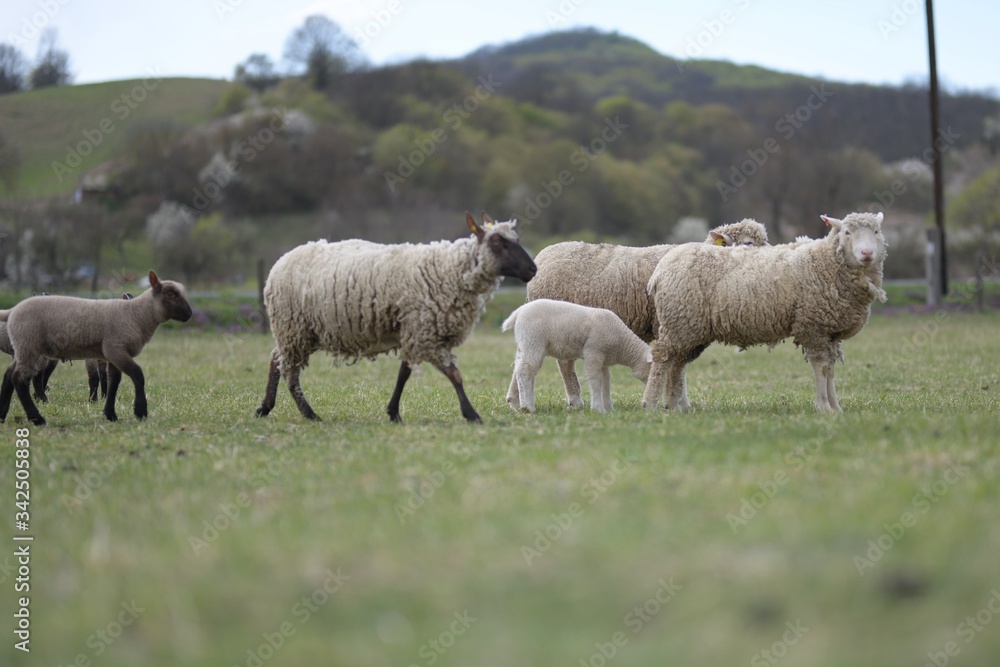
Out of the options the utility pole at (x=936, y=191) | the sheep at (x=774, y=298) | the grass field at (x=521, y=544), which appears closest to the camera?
the grass field at (x=521, y=544)

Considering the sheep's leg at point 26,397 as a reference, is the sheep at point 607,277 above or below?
above

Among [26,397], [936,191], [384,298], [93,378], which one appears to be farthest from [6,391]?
[936,191]

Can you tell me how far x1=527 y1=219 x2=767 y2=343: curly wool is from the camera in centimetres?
1229

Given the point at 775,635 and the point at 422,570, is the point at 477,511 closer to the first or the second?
the point at 422,570

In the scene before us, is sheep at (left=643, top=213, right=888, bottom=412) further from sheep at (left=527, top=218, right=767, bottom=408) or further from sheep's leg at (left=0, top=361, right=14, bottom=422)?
sheep's leg at (left=0, top=361, right=14, bottom=422)

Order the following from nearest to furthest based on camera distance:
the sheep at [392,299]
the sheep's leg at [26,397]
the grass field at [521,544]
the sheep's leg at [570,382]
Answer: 1. the grass field at [521,544]
2. the sheep at [392,299]
3. the sheep's leg at [26,397]
4. the sheep's leg at [570,382]

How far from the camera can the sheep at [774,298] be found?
10.5 metres

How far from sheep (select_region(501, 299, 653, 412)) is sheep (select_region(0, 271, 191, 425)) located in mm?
4010

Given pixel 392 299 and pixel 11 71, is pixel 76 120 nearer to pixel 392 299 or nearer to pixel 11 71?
pixel 11 71

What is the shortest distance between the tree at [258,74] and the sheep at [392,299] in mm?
92997

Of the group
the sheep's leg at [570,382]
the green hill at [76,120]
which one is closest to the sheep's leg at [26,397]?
the sheep's leg at [570,382]

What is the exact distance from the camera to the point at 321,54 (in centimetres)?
9856

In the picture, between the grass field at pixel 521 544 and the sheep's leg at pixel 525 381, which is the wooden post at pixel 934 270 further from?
the sheep's leg at pixel 525 381

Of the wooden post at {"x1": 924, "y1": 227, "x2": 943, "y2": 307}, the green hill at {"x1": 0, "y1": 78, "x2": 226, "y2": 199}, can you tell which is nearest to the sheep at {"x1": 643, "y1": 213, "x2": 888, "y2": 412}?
the wooden post at {"x1": 924, "y1": 227, "x2": 943, "y2": 307}
